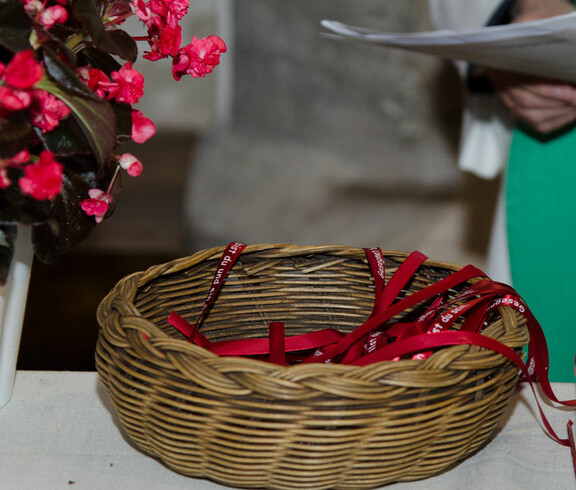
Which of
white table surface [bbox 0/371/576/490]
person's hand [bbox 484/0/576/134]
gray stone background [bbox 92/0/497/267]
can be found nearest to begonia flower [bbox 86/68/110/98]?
white table surface [bbox 0/371/576/490]

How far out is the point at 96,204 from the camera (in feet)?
1.87

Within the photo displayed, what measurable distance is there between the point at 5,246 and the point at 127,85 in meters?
0.15

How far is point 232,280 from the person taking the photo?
2.45ft

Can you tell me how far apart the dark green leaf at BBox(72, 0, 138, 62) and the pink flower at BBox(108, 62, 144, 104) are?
0.04 feet

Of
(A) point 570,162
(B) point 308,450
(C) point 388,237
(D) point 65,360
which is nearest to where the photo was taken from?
(B) point 308,450

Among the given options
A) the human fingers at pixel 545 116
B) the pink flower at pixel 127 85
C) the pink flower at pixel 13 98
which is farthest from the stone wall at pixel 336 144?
the pink flower at pixel 13 98

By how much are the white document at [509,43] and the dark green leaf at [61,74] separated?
43 cm

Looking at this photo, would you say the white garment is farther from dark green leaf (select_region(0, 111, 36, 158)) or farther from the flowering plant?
dark green leaf (select_region(0, 111, 36, 158))

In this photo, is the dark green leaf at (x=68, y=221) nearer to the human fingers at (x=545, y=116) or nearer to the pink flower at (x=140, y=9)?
the pink flower at (x=140, y=9)

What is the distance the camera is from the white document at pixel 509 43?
74 centimetres

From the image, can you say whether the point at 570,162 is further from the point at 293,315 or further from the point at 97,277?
the point at 97,277

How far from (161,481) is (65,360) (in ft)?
4.90

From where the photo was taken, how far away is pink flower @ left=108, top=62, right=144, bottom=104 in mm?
547

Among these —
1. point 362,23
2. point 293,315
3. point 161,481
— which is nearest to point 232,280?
point 293,315
